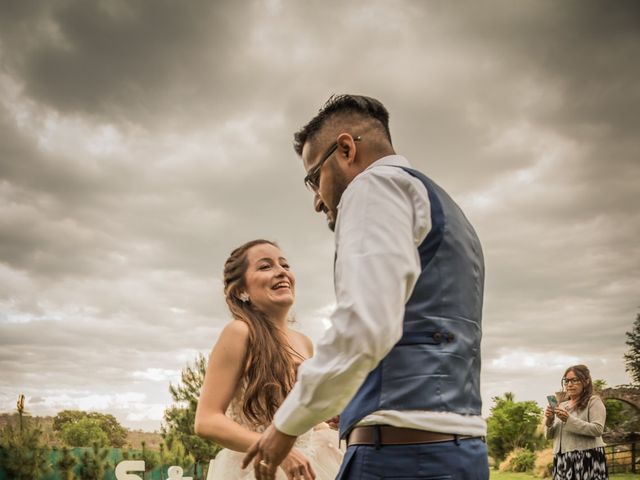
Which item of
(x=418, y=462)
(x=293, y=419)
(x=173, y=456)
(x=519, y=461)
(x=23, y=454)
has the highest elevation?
(x=293, y=419)

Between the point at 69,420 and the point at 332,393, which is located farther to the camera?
the point at 69,420

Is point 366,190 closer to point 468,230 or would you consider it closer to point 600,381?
point 468,230

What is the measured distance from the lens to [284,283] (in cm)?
359

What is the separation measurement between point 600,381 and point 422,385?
41.6m

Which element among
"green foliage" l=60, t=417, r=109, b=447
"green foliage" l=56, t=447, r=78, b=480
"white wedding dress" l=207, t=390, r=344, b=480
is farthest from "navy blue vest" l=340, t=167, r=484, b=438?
"green foliage" l=60, t=417, r=109, b=447

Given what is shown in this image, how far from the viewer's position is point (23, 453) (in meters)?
16.6

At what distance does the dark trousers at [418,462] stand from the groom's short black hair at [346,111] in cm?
114

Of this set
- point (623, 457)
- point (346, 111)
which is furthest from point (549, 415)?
point (623, 457)

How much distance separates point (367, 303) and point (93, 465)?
61.1 ft

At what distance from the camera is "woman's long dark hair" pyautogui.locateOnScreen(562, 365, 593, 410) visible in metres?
7.49

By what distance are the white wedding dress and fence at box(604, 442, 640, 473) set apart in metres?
20.0

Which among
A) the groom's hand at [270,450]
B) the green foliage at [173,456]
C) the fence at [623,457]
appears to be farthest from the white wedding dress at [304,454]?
the fence at [623,457]

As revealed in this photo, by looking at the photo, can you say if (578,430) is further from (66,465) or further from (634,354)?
(634,354)

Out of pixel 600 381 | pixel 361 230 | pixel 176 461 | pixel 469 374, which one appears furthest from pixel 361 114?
pixel 600 381
